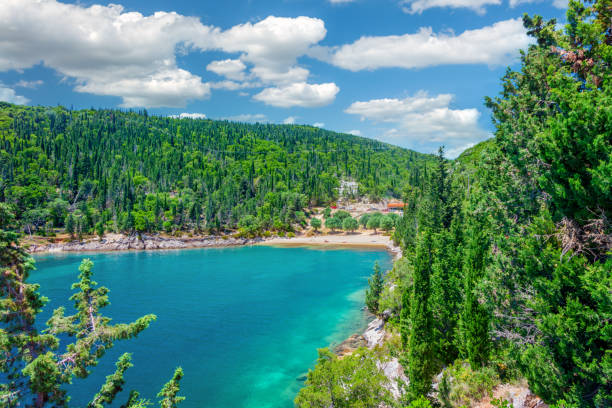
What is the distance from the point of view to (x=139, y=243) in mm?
110625

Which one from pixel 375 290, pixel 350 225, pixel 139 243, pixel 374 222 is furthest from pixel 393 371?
pixel 139 243

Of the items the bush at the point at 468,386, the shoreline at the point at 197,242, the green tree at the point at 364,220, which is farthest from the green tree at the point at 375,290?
the green tree at the point at 364,220

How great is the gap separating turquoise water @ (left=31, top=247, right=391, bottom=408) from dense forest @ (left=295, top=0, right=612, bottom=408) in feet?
37.6

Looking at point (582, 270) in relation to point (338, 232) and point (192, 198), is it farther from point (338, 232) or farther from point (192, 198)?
point (192, 198)

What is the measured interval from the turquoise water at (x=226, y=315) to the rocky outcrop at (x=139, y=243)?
13.9 meters

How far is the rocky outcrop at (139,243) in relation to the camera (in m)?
102

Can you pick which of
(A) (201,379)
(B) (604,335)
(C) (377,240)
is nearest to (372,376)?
(B) (604,335)

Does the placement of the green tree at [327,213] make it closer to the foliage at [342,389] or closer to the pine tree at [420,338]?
the pine tree at [420,338]

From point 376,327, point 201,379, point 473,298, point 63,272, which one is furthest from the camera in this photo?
point 63,272

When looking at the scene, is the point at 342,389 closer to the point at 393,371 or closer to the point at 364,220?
the point at 393,371

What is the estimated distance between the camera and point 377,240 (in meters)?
111

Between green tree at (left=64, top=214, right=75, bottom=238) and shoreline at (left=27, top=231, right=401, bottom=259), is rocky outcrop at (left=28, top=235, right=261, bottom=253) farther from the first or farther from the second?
green tree at (left=64, top=214, right=75, bottom=238)

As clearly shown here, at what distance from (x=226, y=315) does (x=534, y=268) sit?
40723mm

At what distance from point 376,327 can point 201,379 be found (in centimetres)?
1837
